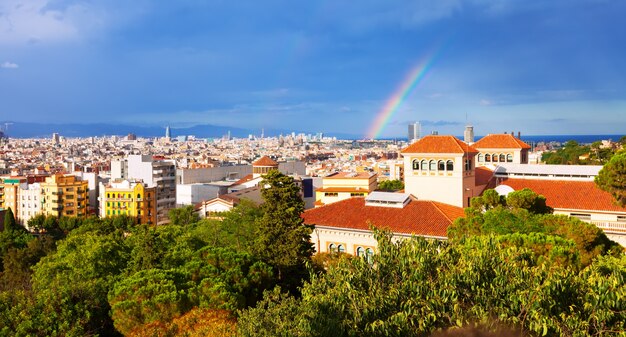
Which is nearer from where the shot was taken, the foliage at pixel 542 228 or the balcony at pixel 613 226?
the foliage at pixel 542 228

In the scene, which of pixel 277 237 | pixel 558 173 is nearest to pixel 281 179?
pixel 277 237

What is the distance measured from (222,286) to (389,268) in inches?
320

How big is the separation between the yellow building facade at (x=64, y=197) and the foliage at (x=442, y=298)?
263 ft

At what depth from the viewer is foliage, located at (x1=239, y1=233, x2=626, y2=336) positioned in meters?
11.4

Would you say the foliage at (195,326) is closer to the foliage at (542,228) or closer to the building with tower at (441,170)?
the foliage at (542,228)

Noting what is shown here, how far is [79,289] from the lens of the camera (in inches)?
861

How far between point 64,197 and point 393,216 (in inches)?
2576

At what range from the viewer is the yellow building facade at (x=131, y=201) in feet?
267

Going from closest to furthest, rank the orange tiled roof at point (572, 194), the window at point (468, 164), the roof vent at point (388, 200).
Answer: the orange tiled roof at point (572, 194) < the roof vent at point (388, 200) < the window at point (468, 164)

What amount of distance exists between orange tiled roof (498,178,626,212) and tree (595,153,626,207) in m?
8.53

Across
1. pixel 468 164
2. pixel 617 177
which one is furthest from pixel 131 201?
pixel 617 177

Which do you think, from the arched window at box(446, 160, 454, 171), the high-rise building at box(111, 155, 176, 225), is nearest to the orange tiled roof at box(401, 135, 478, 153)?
the arched window at box(446, 160, 454, 171)

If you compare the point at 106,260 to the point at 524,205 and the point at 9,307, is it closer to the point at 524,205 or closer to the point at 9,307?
the point at 9,307

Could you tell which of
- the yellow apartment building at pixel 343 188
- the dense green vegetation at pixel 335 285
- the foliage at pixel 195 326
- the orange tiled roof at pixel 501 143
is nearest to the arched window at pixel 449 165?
the dense green vegetation at pixel 335 285
